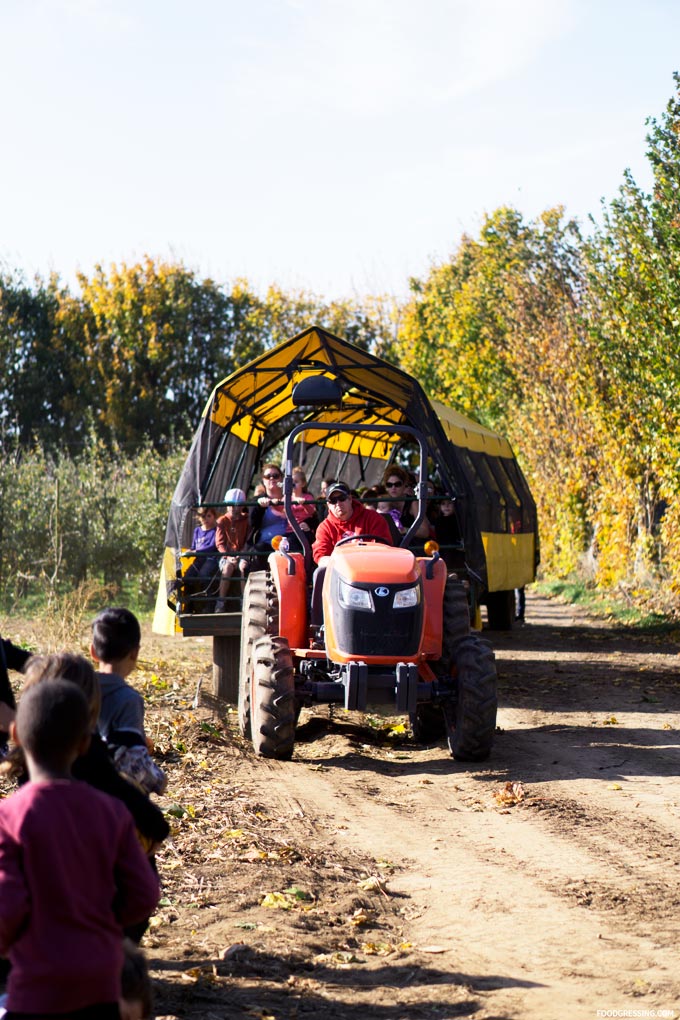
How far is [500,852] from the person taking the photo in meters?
6.98

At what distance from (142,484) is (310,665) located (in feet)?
43.1

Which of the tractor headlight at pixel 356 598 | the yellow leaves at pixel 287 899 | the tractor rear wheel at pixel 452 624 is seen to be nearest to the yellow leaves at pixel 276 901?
the yellow leaves at pixel 287 899

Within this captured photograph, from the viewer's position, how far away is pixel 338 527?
10.1 m

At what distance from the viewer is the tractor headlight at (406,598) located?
9125 millimetres

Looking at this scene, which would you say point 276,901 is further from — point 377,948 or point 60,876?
point 60,876

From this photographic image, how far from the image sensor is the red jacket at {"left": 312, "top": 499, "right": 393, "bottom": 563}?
33.1 feet

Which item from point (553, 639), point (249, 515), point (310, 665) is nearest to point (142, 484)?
point (553, 639)

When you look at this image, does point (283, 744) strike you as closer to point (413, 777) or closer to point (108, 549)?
point (413, 777)

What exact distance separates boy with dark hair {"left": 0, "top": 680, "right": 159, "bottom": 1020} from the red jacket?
7.02 meters

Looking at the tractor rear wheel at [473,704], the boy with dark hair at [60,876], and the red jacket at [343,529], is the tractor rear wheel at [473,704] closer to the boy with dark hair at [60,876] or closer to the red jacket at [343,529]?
the red jacket at [343,529]

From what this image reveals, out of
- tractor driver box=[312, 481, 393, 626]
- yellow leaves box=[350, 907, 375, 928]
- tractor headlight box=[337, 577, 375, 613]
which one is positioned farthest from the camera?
tractor driver box=[312, 481, 393, 626]

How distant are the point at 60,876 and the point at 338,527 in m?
7.27

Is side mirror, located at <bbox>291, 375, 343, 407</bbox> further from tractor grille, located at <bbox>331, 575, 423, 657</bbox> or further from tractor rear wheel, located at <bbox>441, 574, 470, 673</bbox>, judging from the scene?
tractor grille, located at <bbox>331, 575, 423, 657</bbox>

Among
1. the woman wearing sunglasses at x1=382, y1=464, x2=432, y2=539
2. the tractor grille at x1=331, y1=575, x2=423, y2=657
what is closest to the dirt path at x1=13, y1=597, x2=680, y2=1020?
the tractor grille at x1=331, y1=575, x2=423, y2=657
